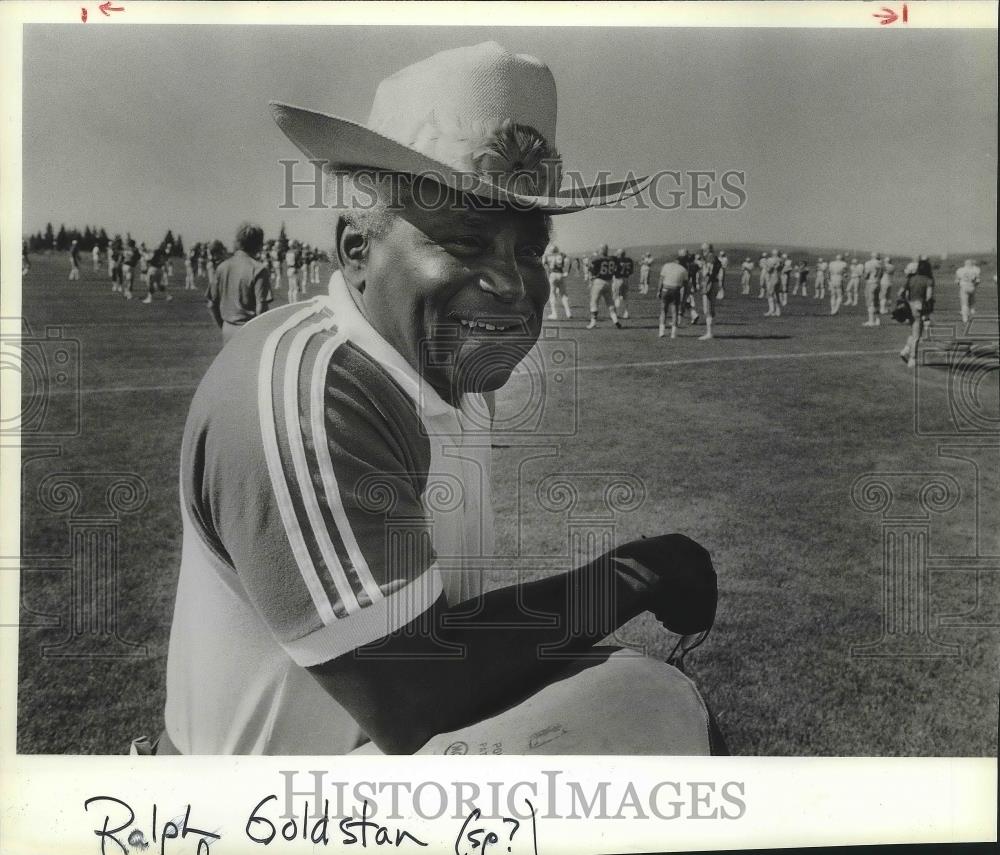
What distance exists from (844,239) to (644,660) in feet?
5.39

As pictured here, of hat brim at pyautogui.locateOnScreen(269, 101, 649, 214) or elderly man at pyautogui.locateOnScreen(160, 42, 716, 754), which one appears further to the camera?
hat brim at pyautogui.locateOnScreen(269, 101, 649, 214)

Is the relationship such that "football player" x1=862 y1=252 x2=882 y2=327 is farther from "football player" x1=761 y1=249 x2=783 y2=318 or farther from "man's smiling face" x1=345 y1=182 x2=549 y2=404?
"man's smiling face" x1=345 y1=182 x2=549 y2=404

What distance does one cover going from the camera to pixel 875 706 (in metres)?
3.46

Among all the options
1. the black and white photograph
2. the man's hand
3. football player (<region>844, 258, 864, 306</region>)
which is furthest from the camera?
football player (<region>844, 258, 864, 306</region>)

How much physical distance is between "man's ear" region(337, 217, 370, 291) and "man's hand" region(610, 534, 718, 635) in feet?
3.86

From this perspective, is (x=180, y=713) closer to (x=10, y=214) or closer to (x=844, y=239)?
(x=10, y=214)

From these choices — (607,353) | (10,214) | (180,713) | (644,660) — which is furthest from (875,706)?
(10,214)

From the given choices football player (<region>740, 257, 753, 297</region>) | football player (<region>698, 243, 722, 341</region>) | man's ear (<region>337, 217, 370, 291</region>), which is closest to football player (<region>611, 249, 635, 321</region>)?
football player (<region>698, 243, 722, 341</region>)

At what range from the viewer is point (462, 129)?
9.57 ft

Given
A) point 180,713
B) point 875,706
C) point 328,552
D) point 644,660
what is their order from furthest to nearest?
point 875,706, point 180,713, point 644,660, point 328,552

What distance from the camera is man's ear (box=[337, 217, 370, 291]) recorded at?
2941mm

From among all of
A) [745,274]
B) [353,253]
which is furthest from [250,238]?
[745,274]

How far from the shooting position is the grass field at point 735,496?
340 cm

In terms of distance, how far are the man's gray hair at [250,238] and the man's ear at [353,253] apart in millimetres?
460
